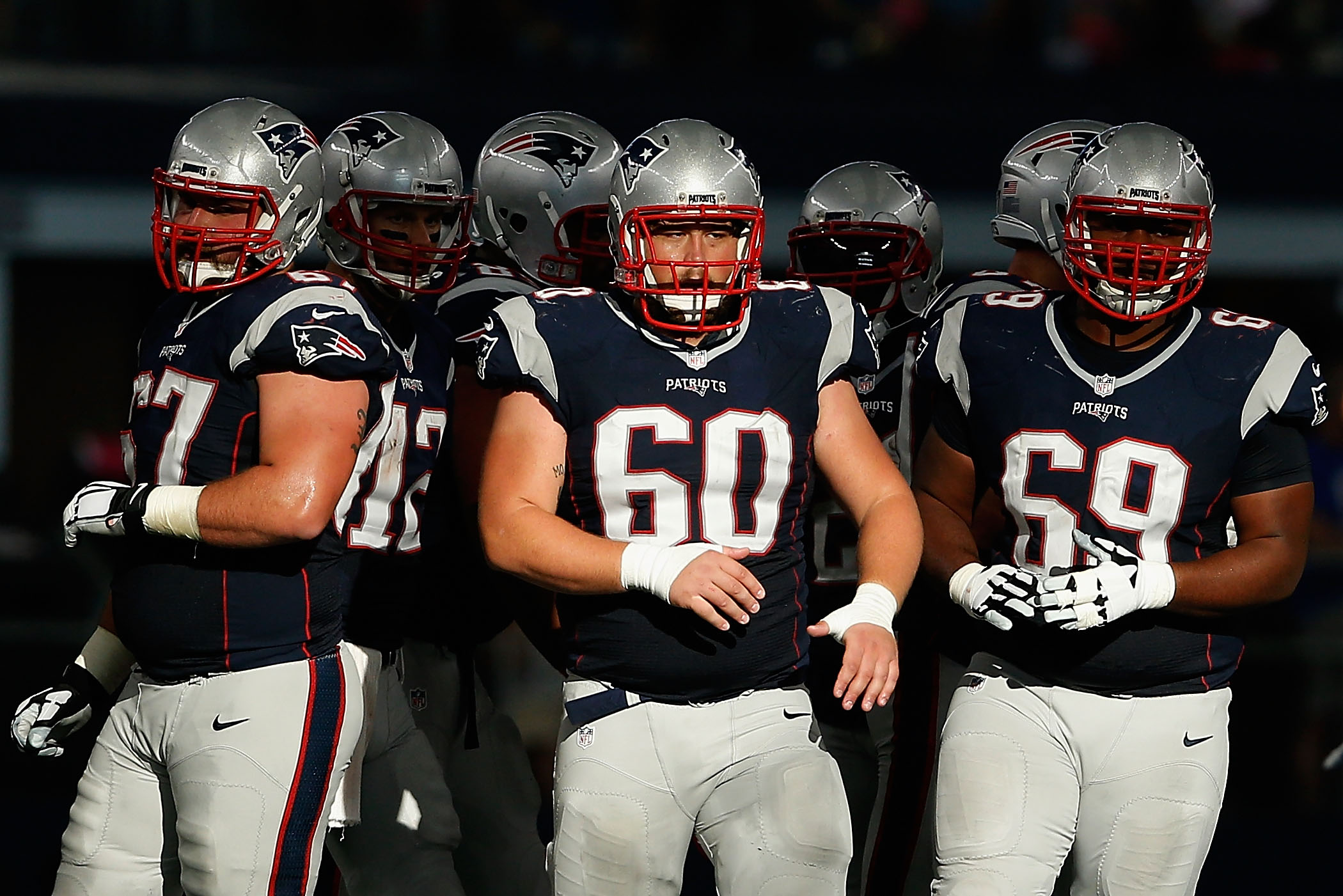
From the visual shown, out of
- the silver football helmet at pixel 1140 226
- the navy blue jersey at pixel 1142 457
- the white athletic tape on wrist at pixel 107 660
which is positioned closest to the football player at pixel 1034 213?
Answer: the silver football helmet at pixel 1140 226

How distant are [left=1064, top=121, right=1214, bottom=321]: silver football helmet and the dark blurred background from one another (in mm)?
4026

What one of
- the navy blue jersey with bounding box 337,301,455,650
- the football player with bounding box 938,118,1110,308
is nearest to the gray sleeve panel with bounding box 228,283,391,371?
the navy blue jersey with bounding box 337,301,455,650

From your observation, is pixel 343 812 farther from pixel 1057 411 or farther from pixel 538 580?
pixel 1057 411

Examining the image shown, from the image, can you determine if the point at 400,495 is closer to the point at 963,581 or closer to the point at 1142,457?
the point at 963,581

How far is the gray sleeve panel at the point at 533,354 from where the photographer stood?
9.53 ft

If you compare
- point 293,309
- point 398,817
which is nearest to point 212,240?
point 293,309

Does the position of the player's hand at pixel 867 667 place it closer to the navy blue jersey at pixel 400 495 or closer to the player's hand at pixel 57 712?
the navy blue jersey at pixel 400 495

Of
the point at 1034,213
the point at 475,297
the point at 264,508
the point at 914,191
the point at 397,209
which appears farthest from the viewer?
the point at 914,191

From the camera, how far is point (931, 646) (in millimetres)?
3672

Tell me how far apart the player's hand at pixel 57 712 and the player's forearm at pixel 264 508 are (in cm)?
62

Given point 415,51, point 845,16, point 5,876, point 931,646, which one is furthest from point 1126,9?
point 5,876

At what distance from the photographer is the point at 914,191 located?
13.6ft

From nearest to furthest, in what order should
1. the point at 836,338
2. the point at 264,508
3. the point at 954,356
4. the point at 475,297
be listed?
1. the point at 264,508
2. the point at 836,338
3. the point at 954,356
4. the point at 475,297

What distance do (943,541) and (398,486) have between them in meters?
1.11
